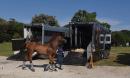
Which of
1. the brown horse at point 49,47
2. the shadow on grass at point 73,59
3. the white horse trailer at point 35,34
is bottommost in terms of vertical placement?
the shadow on grass at point 73,59

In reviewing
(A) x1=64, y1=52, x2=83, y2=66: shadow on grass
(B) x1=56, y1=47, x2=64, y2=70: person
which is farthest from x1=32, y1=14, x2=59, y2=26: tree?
(B) x1=56, y1=47, x2=64, y2=70: person

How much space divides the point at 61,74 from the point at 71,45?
8289 millimetres

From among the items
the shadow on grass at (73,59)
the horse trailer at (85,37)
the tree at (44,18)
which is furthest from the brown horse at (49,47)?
the tree at (44,18)

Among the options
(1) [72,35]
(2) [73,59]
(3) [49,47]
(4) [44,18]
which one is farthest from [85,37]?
(4) [44,18]

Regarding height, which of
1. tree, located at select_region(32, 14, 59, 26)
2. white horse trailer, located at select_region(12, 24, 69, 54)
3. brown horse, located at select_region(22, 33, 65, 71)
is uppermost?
tree, located at select_region(32, 14, 59, 26)

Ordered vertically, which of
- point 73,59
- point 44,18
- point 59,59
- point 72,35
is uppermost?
point 44,18

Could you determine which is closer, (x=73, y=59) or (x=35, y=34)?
(x=73, y=59)

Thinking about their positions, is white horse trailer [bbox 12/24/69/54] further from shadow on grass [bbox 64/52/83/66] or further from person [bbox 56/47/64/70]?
person [bbox 56/47/64/70]

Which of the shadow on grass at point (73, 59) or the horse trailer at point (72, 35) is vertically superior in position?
the horse trailer at point (72, 35)

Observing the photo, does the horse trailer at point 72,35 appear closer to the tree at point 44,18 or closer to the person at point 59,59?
the person at point 59,59

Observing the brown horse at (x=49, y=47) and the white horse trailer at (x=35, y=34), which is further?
the white horse trailer at (x=35, y=34)

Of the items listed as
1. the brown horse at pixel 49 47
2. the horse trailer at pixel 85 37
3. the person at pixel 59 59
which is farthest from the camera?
the horse trailer at pixel 85 37

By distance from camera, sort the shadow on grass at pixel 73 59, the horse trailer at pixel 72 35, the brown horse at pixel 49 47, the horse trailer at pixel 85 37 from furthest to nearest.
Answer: the horse trailer at pixel 72 35
the horse trailer at pixel 85 37
the shadow on grass at pixel 73 59
the brown horse at pixel 49 47

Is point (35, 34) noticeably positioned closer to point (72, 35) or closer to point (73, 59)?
point (72, 35)
